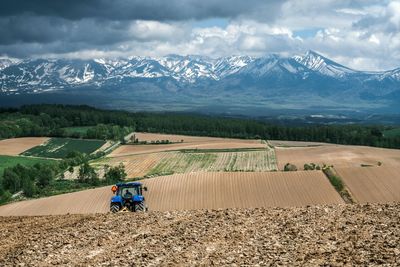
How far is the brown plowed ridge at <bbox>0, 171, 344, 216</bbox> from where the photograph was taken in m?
46.2

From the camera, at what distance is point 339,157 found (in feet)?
271

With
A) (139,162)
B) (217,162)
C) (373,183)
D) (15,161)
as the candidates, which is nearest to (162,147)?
(139,162)

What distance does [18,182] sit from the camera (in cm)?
6975

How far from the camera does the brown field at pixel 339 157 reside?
253 feet

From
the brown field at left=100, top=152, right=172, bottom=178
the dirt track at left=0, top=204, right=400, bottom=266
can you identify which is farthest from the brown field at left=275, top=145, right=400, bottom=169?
the dirt track at left=0, top=204, right=400, bottom=266

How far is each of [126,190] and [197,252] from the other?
1247 centimetres

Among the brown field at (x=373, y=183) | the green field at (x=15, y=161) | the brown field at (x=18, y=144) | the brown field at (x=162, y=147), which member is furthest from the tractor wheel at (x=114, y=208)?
the brown field at (x=18, y=144)

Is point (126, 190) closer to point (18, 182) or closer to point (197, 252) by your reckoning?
point (197, 252)

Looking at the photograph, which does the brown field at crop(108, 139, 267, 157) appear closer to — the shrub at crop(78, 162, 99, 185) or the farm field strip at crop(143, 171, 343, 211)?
the shrub at crop(78, 162, 99, 185)

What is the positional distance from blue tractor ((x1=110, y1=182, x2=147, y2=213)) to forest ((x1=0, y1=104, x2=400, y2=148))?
3922 inches

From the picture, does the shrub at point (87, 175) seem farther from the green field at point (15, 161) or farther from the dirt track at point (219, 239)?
the dirt track at point (219, 239)

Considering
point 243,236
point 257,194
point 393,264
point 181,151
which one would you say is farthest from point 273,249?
point 181,151

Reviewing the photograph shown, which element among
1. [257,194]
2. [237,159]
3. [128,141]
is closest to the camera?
[257,194]

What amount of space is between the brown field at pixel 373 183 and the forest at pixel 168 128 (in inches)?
2641
